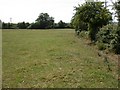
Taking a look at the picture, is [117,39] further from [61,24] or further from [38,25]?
[38,25]

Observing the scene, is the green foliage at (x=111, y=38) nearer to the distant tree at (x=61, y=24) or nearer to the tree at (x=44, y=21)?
the distant tree at (x=61, y=24)

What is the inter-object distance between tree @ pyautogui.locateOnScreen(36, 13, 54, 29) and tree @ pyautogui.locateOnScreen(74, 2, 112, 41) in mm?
84177

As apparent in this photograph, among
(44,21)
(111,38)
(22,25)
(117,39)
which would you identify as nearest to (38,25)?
(44,21)

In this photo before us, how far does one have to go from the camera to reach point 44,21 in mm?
120062

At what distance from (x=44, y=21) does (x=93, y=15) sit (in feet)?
299

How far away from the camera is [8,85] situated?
30.2ft

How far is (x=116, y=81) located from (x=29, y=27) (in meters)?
105

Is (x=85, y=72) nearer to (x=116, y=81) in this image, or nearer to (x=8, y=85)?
(x=116, y=81)

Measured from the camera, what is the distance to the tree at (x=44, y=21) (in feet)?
380

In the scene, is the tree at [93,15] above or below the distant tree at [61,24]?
above

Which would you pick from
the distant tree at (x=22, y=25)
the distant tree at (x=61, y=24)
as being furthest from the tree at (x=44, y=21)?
the distant tree at (x=22, y=25)

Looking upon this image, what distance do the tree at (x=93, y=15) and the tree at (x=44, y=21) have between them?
84177mm

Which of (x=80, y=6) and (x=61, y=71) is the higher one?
(x=80, y=6)

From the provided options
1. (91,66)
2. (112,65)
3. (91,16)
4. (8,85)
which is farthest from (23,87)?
(91,16)
